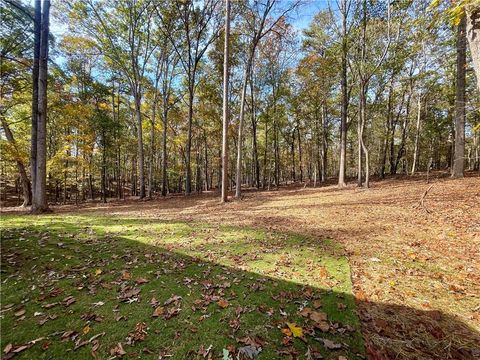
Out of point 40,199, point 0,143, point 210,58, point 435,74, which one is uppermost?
point 210,58

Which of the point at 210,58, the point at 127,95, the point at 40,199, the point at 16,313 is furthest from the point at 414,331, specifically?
the point at 127,95

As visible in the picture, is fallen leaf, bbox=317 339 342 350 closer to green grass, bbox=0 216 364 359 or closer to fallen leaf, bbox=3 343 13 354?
green grass, bbox=0 216 364 359

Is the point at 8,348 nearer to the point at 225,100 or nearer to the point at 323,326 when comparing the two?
the point at 323,326

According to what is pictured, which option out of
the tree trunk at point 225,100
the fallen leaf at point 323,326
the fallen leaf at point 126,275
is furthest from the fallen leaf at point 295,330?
the tree trunk at point 225,100

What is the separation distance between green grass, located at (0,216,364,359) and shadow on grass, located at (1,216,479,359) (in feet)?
0.04

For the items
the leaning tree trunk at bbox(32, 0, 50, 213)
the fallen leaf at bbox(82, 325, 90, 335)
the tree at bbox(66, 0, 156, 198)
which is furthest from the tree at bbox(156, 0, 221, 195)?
the fallen leaf at bbox(82, 325, 90, 335)

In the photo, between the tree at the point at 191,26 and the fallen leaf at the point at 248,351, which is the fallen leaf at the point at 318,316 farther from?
the tree at the point at 191,26

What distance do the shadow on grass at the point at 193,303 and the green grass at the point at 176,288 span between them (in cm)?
1

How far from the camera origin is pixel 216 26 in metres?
17.9

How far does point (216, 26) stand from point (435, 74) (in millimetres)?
17731

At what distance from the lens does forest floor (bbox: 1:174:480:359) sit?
2.66 metres

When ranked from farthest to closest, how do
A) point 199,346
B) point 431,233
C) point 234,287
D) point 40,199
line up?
point 40,199 → point 431,233 → point 234,287 → point 199,346

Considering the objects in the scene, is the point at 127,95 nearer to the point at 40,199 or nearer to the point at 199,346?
the point at 40,199

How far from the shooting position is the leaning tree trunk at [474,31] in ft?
8.84
